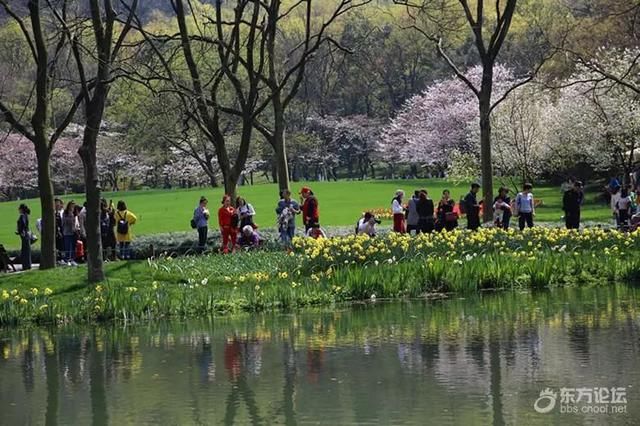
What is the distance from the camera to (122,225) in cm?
2570

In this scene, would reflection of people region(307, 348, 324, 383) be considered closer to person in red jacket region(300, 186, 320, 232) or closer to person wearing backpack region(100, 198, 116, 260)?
person in red jacket region(300, 186, 320, 232)

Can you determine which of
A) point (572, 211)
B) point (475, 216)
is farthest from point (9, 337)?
point (572, 211)

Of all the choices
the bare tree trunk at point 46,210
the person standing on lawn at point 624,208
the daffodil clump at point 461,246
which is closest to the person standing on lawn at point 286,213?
the daffodil clump at point 461,246

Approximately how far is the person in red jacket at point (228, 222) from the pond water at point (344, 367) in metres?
8.53

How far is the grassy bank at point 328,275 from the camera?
15719 millimetres

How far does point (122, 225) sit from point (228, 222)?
315 centimetres

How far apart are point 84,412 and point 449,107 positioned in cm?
6433

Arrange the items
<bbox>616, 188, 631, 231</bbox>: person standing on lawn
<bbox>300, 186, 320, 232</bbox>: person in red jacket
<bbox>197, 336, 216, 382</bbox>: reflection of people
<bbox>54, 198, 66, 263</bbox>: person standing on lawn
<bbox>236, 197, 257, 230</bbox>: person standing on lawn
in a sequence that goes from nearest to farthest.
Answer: <bbox>197, 336, 216, 382</bbox>: reflection of people
<bbox>236, 197, 257, 230</bbox>: person standing on lawn
<bbox>300, 186, 320, 232</bbox>: person in red jacket
<bbox>54, 198, 66, 263</bbox>: person standing on lawn
<bbox>616, 188, 631, 231</bbox>: person standing on lawn

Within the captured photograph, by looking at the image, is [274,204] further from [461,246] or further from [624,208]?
[461,246]

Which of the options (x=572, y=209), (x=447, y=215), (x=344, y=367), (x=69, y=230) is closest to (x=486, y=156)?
(x=447, y=215)

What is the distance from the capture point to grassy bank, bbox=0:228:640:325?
1572 centimetres

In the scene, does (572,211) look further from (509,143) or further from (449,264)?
(509,143)

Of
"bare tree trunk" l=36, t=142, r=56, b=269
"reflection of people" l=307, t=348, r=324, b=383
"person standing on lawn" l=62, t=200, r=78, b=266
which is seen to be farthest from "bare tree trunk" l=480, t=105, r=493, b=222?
"reflection of people" l=307, t=348, r=324, b=383

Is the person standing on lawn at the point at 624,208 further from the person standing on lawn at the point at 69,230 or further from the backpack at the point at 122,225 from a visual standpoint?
the person standing on lawn at the point at 69,230
